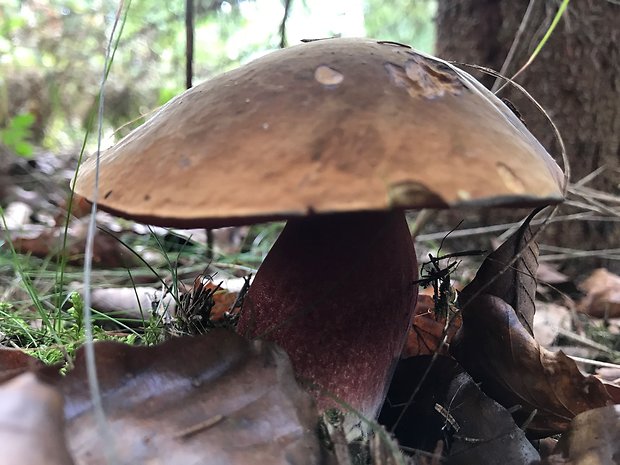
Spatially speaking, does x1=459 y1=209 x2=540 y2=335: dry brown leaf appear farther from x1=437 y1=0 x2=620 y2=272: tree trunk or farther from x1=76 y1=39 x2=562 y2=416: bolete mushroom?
x1=437 y1=0 x2=620 y2=272: tree trunk

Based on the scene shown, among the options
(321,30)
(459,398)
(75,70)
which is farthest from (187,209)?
(75,70)

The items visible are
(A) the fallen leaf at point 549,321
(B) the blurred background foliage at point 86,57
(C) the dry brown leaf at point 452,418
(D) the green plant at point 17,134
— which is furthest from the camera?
(B) the blurred background foliage at point 86,57

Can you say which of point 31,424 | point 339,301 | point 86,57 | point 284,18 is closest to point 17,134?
point 86,57

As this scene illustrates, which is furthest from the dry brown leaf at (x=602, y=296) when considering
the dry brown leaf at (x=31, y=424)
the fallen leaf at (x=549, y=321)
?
the dry brown leaf at (x=31, y=424)

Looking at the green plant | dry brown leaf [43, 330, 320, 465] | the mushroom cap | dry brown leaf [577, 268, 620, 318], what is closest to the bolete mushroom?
the mushroom cap

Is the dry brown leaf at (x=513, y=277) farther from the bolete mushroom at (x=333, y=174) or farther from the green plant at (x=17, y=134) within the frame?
the green plant at (x=17, y=134)

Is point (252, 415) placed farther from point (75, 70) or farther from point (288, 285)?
point (75, 70)

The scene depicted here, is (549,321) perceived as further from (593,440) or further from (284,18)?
(284,18)
